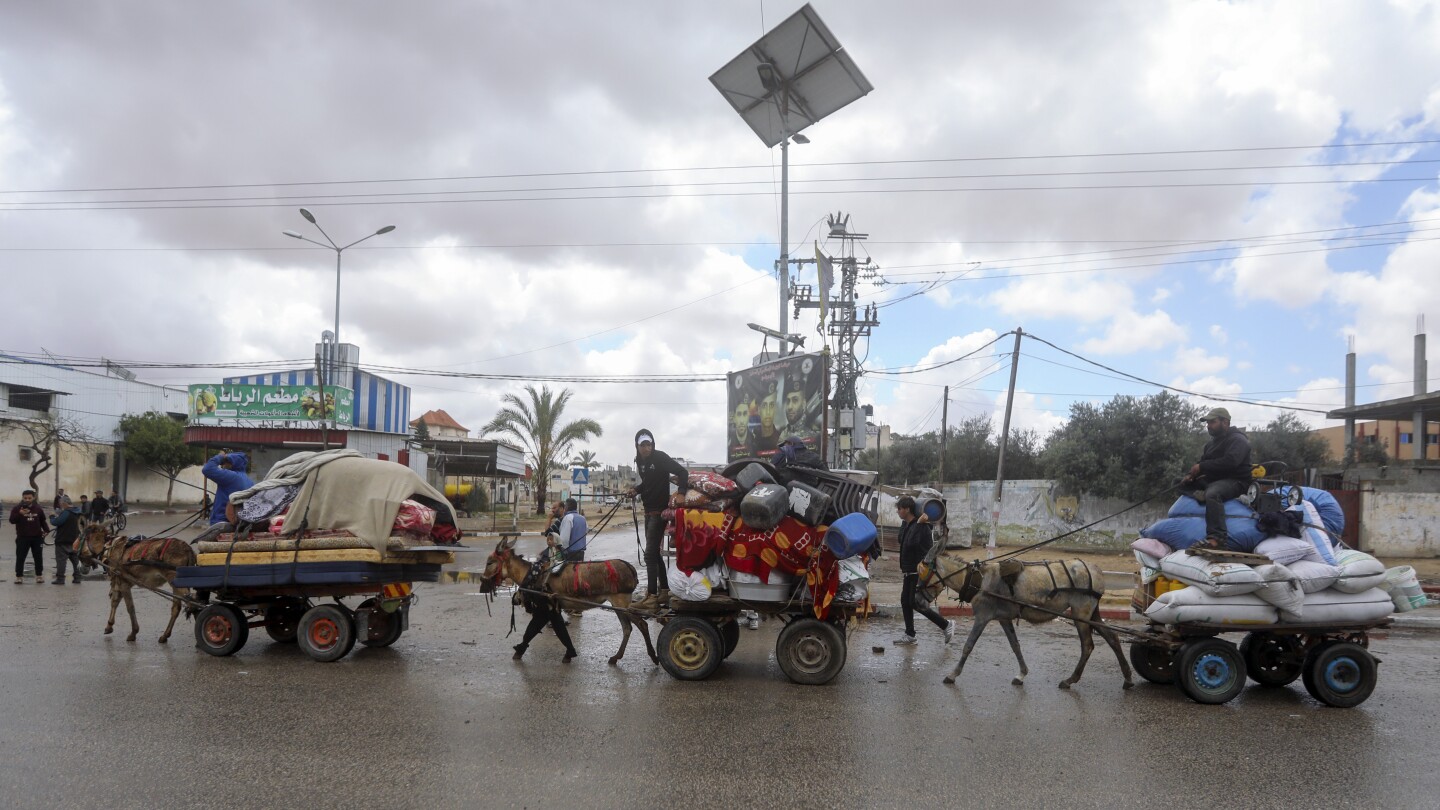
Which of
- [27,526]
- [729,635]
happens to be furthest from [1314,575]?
[27,526]

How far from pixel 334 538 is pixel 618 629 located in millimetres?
3957

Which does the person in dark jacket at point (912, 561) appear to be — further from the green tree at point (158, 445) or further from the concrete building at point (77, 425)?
the green tree at point (158, 445)

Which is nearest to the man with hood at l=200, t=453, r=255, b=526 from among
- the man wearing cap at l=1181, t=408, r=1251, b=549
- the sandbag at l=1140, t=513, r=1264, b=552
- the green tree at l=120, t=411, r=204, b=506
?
the sandbag at l=1140, t=513, r=1264, b=552

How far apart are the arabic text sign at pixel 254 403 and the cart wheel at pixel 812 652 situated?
119 feet

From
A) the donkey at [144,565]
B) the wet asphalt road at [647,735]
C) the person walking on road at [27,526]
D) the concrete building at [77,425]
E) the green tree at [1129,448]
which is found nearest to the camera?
the wet asphalt road at [647,735]

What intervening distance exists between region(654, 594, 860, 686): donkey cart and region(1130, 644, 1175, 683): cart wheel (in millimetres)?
2766

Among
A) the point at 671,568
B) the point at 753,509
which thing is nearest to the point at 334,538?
the point at 671,568

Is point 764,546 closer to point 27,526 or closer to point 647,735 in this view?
point 647,735

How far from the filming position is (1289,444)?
3169cm

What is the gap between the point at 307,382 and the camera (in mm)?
49000

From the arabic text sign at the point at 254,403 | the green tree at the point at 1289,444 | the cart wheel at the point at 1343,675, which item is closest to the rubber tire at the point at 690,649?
the cart wheel at the point at 1343,675

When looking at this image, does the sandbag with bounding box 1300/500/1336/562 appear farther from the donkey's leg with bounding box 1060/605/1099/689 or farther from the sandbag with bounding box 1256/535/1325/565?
the donkey's leg with bounding box 1060/605/1099/689

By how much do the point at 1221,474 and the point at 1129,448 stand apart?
21607 mm

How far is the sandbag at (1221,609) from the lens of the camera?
727 centimetres
